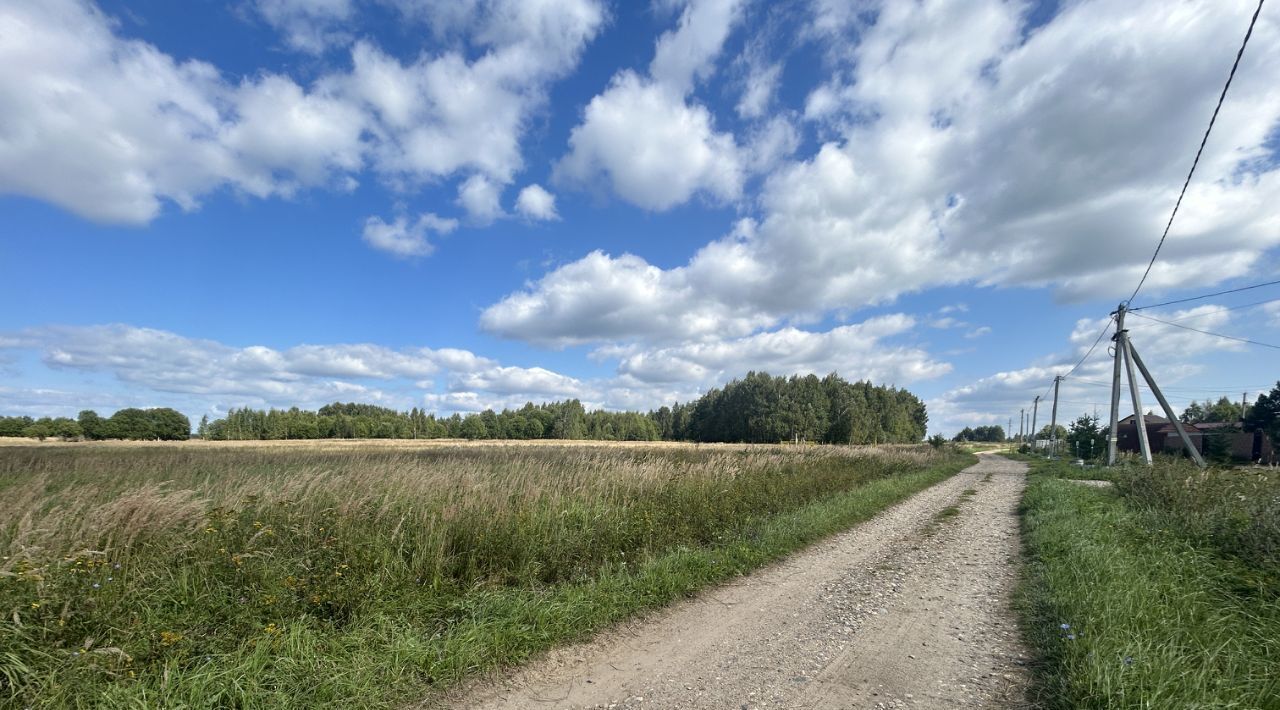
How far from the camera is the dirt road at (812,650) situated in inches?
153

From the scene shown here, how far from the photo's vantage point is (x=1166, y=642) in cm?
419

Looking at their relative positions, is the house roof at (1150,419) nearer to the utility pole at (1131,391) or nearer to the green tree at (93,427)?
the utility pole at (1131,391)

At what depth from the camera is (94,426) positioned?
7512cm

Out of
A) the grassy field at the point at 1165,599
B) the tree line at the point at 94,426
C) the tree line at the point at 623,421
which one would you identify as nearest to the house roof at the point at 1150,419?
the tree line at the point at 623,421

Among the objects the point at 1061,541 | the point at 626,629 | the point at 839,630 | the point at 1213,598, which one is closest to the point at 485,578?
the point at 626,629

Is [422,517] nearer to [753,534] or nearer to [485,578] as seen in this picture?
[485,578]

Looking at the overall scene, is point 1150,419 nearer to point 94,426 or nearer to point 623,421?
point 623,421

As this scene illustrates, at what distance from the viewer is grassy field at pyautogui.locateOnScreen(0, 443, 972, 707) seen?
3506 millimetres

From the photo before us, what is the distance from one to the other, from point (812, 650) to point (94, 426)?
10601 cm

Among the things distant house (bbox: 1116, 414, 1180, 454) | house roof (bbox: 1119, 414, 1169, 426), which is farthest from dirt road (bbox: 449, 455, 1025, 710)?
house roof (bbox: 1119, 414, 1169, 426)

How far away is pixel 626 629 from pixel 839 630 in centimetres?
207

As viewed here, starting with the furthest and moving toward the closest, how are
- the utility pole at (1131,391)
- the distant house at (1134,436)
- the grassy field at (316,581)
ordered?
the distant house at (1134,436) → the utility pole at (1131,391) → the grassy field at (316,581)

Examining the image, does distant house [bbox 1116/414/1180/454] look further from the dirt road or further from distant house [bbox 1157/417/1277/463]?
the dirt road

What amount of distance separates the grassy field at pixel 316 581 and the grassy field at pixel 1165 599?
3.50m
